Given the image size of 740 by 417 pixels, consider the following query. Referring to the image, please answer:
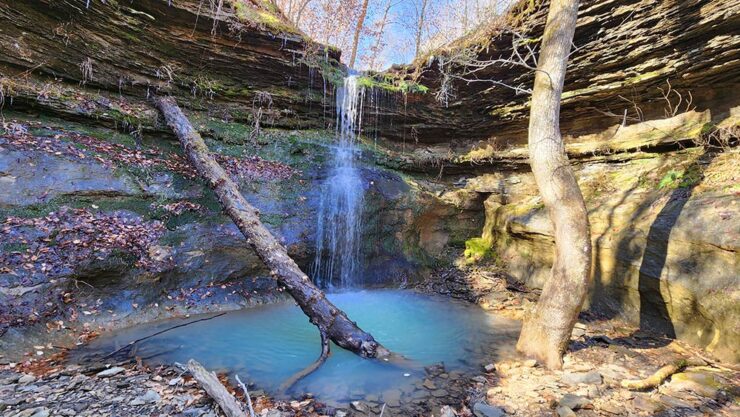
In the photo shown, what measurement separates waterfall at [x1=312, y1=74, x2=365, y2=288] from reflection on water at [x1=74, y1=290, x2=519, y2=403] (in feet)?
3.91

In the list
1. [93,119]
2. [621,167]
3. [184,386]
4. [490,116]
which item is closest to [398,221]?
[490,116]

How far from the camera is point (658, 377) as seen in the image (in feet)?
11.1

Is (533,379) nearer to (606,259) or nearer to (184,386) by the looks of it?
(606,259)

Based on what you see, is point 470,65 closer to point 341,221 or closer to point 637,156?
point 637,156

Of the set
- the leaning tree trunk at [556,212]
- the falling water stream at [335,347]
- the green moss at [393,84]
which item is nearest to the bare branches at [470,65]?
the green moss at [393,84]

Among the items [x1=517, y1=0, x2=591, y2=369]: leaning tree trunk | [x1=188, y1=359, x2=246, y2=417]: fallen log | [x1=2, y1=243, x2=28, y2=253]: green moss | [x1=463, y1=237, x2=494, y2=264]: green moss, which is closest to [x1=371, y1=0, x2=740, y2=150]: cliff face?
[x1=517, y1=0, x2=591, y2=369]: leaning tree trunk

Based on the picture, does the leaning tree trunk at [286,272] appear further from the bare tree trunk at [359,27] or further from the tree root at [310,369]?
the bare tree trunk at [359,27]

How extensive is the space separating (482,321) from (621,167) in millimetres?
4843

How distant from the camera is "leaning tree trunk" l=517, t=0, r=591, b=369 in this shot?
383cm

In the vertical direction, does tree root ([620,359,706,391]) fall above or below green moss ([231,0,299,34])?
below

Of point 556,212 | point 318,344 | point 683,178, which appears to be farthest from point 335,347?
point 683,178

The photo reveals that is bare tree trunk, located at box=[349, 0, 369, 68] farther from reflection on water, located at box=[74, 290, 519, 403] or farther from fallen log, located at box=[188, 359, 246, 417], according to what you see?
fallen log, located at box=[188, 359, 246, 417]

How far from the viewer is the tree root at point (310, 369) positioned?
3.60 meters

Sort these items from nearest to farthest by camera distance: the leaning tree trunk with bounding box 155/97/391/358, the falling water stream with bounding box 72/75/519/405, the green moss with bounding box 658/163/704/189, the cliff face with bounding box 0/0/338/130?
the falling water stream with bounding box 72/75/519/405 → the leaning tree trunk with bounding box 155/97/391/358 → the green moss with bounding box 658/163/704/189 → the cliff face with bounding box 0/0/338/130
